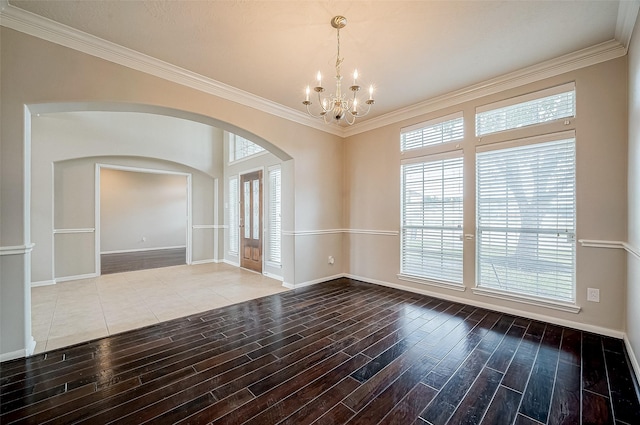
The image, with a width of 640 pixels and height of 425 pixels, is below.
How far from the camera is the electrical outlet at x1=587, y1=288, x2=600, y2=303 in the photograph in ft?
9.02

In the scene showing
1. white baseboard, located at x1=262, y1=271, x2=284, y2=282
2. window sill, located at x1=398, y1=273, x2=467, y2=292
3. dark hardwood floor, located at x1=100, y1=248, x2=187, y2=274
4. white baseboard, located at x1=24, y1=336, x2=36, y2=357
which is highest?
window sill, located at x1=398, y1=273, x2=467, y2=292

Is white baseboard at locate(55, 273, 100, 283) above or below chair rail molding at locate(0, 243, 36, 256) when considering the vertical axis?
below

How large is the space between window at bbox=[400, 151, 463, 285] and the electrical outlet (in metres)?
1.27

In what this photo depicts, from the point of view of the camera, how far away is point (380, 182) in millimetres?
4691

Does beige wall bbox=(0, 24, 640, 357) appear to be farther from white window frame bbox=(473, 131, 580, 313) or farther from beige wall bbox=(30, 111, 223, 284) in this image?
beige wall bbox=(30, 111, 223, 284)

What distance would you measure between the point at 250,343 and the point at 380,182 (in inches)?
129

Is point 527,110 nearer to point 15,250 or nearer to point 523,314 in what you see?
point 523,314


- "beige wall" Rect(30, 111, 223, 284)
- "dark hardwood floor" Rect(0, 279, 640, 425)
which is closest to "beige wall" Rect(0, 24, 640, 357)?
"dark hardwood floor" Rect(0, 279, 640, 425)

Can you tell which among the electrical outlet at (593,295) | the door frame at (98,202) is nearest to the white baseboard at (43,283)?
the door frame at (98,202)

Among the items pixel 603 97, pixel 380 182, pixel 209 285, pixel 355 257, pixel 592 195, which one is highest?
pixel 603 97

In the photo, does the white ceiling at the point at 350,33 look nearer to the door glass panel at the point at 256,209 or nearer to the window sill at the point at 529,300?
the window sill at the point at 529,300

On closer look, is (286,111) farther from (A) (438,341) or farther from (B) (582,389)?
(B) (582,389)

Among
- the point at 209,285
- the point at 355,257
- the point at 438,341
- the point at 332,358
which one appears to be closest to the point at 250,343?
the point at 332,358

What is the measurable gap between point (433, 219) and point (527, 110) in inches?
68.9
